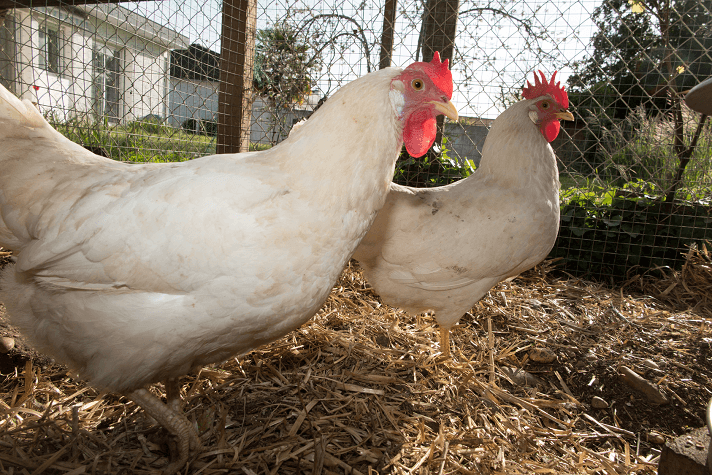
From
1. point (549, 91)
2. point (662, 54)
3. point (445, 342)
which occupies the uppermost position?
point (662, 54)

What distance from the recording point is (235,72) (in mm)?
3590

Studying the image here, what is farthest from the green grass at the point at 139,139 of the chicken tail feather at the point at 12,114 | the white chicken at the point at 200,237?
the white chicken at the point at 200,237

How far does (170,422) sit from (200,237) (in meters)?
0.78

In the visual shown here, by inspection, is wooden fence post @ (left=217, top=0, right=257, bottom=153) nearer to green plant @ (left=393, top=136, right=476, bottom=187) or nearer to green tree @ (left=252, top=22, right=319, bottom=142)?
green tree @ (left=252, top=22, right=319, bottom=142)

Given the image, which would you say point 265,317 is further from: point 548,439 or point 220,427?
point 548,439

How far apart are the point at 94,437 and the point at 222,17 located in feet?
11.5

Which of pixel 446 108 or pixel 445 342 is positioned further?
pixel 445 342

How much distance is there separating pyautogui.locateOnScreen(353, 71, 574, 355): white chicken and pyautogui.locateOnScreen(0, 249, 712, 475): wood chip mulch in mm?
429

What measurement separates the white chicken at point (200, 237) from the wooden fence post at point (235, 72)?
2.36m

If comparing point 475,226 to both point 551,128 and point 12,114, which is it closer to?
point 551,128

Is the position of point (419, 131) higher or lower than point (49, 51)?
lower

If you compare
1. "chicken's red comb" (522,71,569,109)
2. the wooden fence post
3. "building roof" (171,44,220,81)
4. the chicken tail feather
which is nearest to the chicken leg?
"chicken's red comb" (522,71,569,109)

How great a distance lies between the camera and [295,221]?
120 centimetres

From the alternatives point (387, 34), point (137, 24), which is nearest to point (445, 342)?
point (387, 34)
